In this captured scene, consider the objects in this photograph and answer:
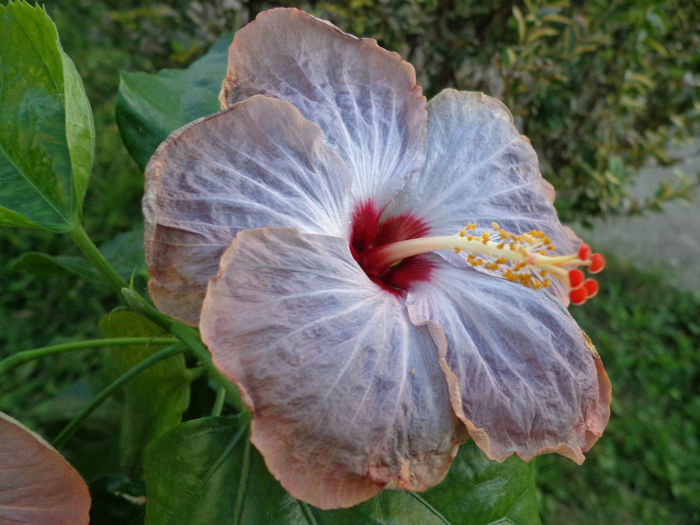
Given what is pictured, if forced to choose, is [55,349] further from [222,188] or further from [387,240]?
[387,240]

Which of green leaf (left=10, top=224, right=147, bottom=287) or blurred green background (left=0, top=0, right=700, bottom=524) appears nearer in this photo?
green leaf (left=10, top=224, right=147, bottom=287)

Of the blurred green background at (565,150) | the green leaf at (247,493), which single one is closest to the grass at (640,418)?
the blurred green background at (565,150)

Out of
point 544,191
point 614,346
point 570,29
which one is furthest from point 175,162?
point 614,346

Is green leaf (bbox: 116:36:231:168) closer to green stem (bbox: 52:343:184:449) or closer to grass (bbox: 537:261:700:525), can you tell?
green stem (bbox: 52:343:184:449)

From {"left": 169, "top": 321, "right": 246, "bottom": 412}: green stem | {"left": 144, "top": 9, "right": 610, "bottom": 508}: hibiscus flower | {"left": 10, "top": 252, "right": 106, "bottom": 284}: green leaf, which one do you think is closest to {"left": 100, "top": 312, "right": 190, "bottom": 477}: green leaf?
{"left": 10, "top": 252, "right": 106, "bottom": 284}: green leaf

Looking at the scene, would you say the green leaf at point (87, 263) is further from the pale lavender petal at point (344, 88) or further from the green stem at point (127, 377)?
Answer: the pale lavender petal at point (344, 88)

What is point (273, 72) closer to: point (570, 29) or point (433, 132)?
point (433, 132)
